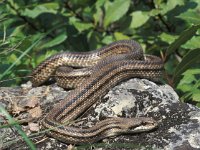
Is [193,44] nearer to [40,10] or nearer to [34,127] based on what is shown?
[34,127]

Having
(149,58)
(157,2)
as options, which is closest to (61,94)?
(149,58)

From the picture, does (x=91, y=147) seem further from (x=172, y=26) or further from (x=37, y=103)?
(x=172, y=26)

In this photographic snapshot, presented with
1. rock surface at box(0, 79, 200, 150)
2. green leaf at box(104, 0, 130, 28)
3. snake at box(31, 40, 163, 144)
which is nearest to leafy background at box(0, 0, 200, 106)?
green leaf at box(104, 0, 130, 28)

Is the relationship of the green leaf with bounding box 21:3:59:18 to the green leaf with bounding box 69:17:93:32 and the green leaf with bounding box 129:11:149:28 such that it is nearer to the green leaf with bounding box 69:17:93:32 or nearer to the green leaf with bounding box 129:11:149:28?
the green leaf with bounding box 69:17:93:32

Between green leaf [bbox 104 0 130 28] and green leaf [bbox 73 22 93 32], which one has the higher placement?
green leaf [bbox 104 0 130 28]

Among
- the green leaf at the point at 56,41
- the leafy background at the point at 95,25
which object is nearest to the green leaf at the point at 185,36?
the leafy background at the point at 95,25

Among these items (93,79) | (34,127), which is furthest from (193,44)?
(34,127)

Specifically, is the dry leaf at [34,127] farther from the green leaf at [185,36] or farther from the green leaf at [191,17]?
the green leaf at [191,17]
